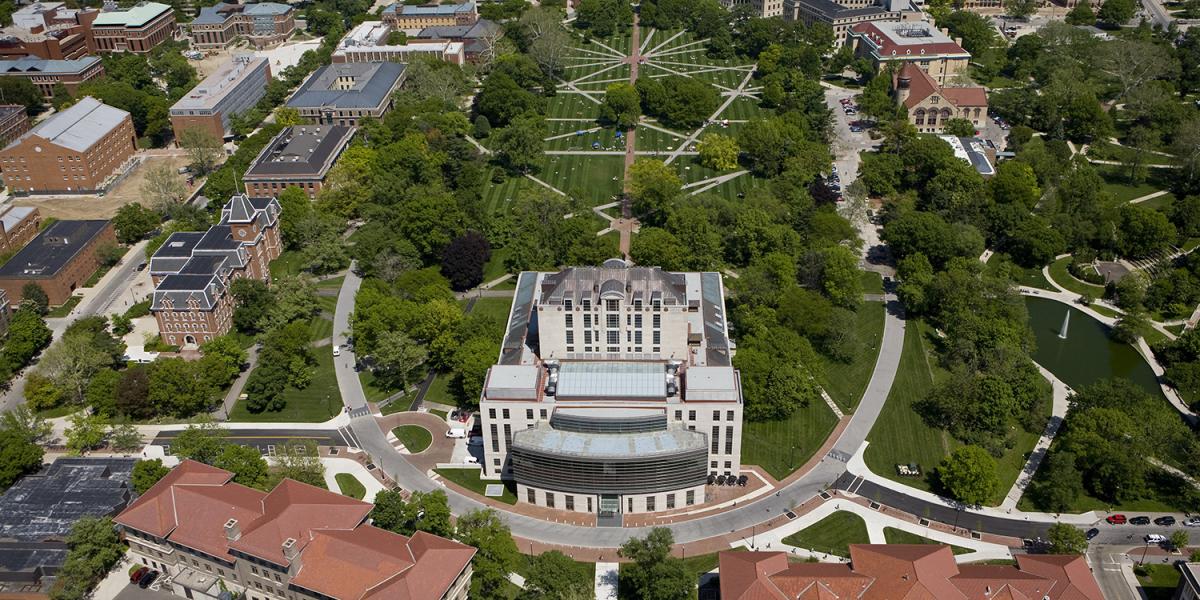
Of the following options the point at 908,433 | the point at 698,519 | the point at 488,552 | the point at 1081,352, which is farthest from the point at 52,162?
the point at 1081,352

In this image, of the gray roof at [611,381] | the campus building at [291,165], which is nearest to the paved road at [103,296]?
the campus building at [291,165]

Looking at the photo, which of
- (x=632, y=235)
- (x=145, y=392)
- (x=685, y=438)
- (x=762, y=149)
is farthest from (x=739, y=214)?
(x=145, y=392)

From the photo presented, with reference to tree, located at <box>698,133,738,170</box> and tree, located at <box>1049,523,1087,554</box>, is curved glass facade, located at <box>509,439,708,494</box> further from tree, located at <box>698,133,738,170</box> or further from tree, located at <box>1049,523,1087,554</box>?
tree, located at <box>698,133,738,170</box>

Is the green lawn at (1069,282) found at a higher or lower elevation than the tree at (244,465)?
lower

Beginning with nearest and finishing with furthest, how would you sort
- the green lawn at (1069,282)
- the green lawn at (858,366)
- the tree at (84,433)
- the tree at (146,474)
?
the tree at (146,474) < the tree at (84,433) < the green lawn at (858,366) < the green lawn at (1069,282)

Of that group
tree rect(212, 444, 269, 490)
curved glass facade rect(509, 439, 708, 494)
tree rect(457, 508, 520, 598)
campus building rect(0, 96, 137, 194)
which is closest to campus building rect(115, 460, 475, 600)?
tree rect(457, 508, 520, 598)

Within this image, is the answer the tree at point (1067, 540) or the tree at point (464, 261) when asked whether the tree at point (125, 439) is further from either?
the tree at point (1067, 540)

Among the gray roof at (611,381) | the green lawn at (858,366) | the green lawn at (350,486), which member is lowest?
the green lawn at (858,366)
